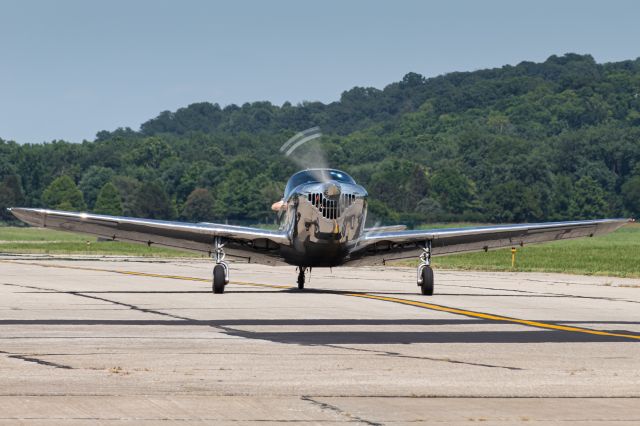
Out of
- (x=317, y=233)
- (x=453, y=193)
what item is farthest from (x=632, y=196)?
(x=317, y=233)

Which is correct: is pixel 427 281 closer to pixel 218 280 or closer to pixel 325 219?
pixel 325 219

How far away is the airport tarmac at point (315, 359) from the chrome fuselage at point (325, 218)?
1419 mm

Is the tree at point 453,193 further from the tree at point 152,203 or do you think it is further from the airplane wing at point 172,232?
the airplane wing at point 172,232

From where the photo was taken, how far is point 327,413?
971cm

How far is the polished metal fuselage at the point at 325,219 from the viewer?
27.5m

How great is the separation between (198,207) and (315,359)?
173064 mm

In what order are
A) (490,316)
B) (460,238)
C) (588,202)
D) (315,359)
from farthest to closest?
1. (588,202)
2. (460,238)
3. (490,316)
4. (315,359)

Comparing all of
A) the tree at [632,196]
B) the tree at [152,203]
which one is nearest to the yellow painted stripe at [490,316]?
the tree at [632,196]

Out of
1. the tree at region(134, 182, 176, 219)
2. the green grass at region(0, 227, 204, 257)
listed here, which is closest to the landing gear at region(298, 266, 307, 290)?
the green grass at region(0, 227, 204, 257)

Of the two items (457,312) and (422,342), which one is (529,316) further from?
(422,342)

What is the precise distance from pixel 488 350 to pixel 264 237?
14.6m

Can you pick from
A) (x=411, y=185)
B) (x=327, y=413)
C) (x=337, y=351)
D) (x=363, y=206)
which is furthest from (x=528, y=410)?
(x=411, y=185)

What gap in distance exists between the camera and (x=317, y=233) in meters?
27.8

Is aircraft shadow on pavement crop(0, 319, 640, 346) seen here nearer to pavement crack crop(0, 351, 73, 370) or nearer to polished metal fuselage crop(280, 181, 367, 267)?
pavement crack crop(0, 351, 73, 370)
